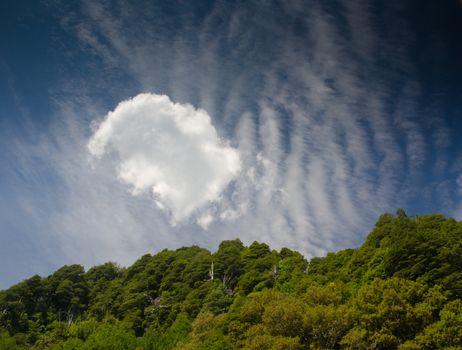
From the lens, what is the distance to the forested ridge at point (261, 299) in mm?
33812

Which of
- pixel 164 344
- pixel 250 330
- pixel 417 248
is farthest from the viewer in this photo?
pixel 164 344

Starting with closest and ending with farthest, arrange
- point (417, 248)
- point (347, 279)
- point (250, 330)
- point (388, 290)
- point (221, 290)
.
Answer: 1. point (388, 290)
2. point (250, 330)
3. point (417, 248)
4. point (347, 279)
5. point (221, 290)

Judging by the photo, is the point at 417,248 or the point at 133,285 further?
the point at 133,285

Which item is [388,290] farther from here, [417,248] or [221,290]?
[221,290]

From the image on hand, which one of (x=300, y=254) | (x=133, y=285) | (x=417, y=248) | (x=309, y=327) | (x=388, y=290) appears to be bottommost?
(x=309, y=327)

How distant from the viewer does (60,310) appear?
73562 millimetres

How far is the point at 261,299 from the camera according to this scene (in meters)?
41.1

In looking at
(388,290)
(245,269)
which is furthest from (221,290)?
(388,290)

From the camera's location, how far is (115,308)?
7038 cm

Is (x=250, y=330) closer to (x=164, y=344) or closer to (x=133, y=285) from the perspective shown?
(x=164, y=344)

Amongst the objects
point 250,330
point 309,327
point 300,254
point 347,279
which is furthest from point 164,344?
point 300,254

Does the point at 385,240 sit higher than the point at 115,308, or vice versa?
the point at 385,240

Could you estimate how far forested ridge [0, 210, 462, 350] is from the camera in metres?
33.8

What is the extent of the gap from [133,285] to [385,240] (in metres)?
44.1
